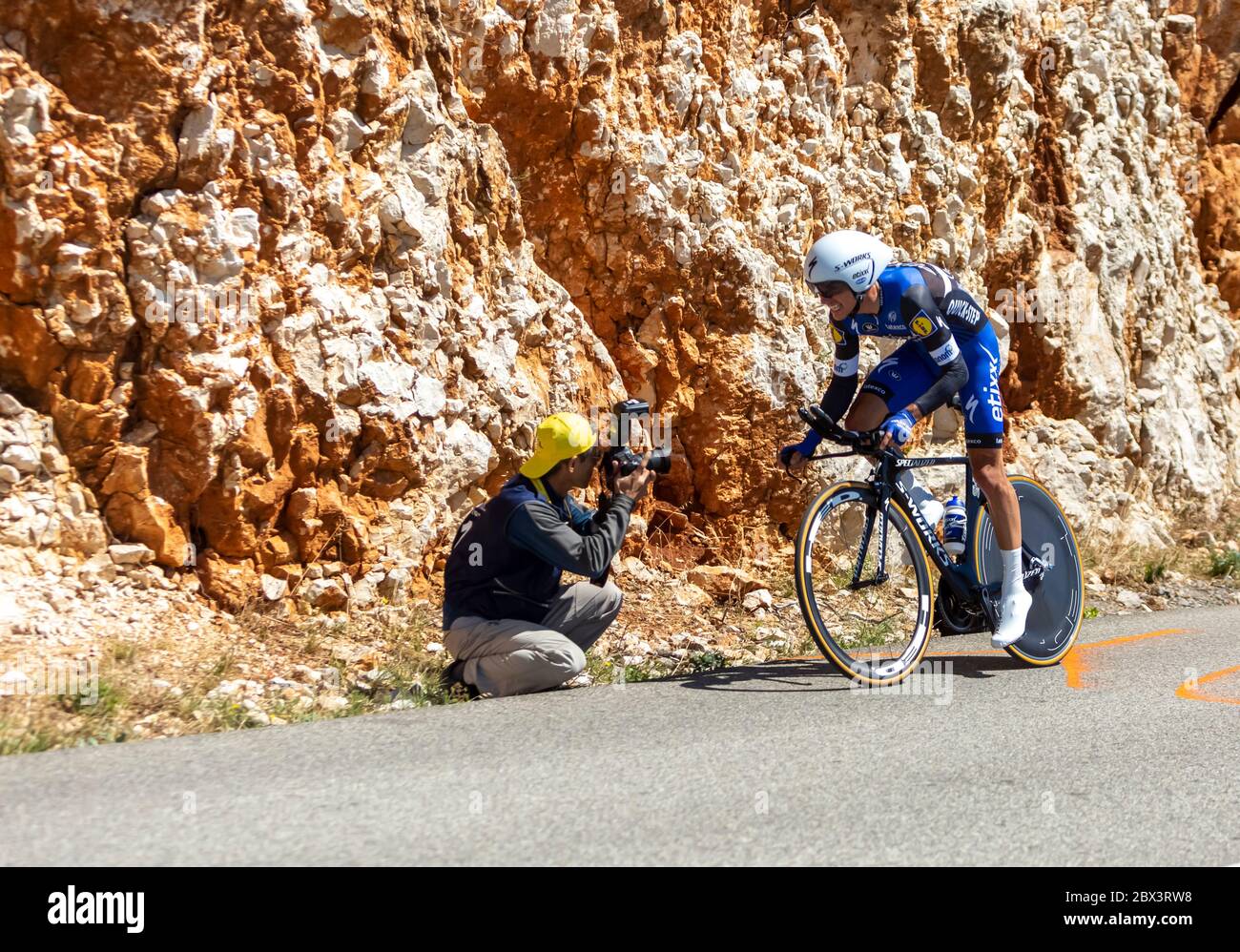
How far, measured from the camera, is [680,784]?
375 cm

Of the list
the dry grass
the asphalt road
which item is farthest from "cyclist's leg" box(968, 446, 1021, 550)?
the dry grass

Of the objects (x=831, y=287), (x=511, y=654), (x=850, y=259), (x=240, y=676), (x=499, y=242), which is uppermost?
(x=499, y=242)

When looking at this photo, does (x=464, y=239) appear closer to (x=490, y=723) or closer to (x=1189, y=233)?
(x=490, y=723)

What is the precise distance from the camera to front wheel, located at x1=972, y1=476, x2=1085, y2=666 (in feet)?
20.1

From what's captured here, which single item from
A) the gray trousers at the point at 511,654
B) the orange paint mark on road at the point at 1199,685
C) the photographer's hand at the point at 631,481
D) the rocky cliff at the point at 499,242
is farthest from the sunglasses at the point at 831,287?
the rocky cliff at the point at 499,242

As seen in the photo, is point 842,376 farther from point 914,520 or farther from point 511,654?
point 511,654

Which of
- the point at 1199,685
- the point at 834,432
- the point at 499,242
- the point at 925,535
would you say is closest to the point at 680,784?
the point at 834,432

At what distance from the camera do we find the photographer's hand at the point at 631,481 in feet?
18.0

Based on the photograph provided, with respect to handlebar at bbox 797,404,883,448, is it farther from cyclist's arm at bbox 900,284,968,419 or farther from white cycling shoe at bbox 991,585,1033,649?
white cycling shoe at bbox 991,585,1033,649

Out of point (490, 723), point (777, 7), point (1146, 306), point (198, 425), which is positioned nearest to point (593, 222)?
point (777, 7)

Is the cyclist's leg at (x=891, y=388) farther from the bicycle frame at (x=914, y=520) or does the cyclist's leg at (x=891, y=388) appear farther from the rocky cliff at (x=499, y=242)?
the rocky cliff at (x=499, y=242)

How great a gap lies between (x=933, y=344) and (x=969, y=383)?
46 centimetres

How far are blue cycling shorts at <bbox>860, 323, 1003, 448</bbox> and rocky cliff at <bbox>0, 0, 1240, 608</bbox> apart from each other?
3118 mm

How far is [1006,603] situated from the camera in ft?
19.0
